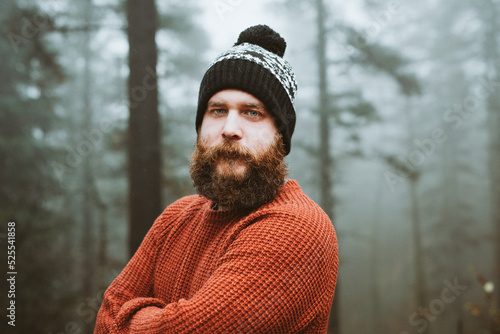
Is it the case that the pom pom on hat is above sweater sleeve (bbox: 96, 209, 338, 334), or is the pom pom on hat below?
above

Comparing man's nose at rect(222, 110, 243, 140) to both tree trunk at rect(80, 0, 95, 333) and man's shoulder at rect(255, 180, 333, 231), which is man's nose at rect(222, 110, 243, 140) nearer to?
man's shoulder at rect(255, 180, 333, 231)

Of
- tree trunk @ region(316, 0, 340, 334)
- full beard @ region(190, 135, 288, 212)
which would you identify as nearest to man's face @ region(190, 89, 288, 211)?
full beard @ region(190, 135, 288, 212)

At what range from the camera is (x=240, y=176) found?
5.82ft

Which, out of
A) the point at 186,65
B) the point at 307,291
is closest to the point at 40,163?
the point at 186,65

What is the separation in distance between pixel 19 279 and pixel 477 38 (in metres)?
14.7

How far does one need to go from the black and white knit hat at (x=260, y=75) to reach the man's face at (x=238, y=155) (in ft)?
0.16

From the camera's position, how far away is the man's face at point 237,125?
70.1 inches

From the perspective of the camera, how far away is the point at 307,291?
1423mm

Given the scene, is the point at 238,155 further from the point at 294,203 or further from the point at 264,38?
the point at 264,38

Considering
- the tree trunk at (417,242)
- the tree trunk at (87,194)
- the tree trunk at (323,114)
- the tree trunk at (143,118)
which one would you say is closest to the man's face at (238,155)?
the tree trunk at (143,118)

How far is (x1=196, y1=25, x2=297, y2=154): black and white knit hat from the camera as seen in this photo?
184 cm

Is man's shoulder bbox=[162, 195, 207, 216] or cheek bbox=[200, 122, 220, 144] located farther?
man's shoulder bbox=[162, 195, 207, 216]

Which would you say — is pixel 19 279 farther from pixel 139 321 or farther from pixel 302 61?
pixel 302 61

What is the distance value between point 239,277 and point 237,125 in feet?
2.46
